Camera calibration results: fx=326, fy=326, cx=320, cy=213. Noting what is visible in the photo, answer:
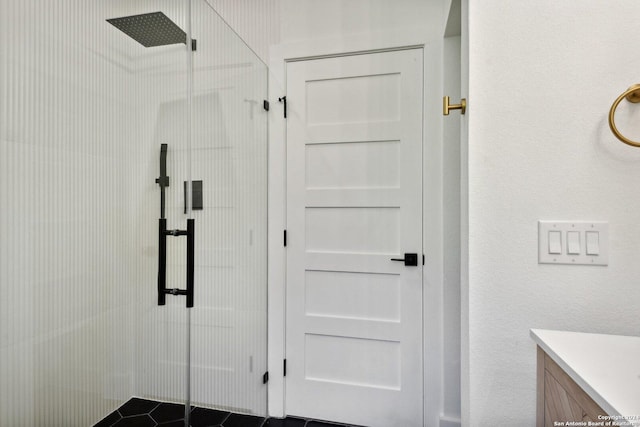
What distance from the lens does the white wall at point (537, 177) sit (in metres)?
0.94

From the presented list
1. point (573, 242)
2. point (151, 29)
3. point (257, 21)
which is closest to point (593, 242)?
point (573, 242)

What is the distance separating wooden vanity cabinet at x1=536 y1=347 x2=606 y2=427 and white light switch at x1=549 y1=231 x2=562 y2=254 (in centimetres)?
29

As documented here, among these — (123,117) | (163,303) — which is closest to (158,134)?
(123,117)

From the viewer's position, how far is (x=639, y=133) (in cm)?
93

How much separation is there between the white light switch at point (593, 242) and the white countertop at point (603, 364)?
24cm

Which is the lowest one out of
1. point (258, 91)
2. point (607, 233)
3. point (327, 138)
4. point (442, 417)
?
point (442, 417)

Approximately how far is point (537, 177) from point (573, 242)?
0.22 meters

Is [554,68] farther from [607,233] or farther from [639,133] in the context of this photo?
[607,233]

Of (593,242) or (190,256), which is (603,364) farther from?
(190,256)

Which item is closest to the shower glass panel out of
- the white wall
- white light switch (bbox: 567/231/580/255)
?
the white wall

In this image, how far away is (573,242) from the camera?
0.97m

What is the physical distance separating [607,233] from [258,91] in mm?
1646

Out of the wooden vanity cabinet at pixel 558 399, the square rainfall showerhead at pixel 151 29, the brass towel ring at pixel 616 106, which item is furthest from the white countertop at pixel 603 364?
the square rainfall showerhead at pixel 151 29

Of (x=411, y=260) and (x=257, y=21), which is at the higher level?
(x=257, y=21)
